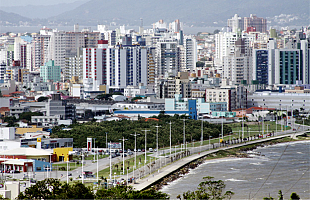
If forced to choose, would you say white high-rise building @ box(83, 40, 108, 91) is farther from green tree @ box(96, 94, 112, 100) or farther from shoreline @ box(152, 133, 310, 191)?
shoreline @ box(152, 133, 310, 191)

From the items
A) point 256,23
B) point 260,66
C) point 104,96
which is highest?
point 256,23

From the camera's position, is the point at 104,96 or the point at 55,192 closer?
the point at 55,192

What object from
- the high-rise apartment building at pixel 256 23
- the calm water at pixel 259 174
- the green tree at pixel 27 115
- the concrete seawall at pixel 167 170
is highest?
the high-rise apartment building at pixel 256 23

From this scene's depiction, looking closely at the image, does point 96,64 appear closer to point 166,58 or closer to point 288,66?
point 166,58

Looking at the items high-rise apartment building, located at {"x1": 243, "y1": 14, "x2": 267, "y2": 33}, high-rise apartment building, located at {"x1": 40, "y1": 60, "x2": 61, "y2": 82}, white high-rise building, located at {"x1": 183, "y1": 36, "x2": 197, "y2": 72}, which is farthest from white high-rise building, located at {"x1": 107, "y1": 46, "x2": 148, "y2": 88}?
high-rise apartment building, located at {"x1": 243, "y1": 14, "x2": 267, "y2": 33}

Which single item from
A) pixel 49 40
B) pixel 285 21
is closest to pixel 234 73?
pixel 49 40

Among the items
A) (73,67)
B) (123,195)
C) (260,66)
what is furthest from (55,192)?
(73,67)

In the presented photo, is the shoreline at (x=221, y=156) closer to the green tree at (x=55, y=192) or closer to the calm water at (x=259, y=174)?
the calm water at (x=259, y=174)

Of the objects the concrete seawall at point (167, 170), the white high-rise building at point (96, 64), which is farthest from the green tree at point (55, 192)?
the white high-rise building at point (96, 64)
